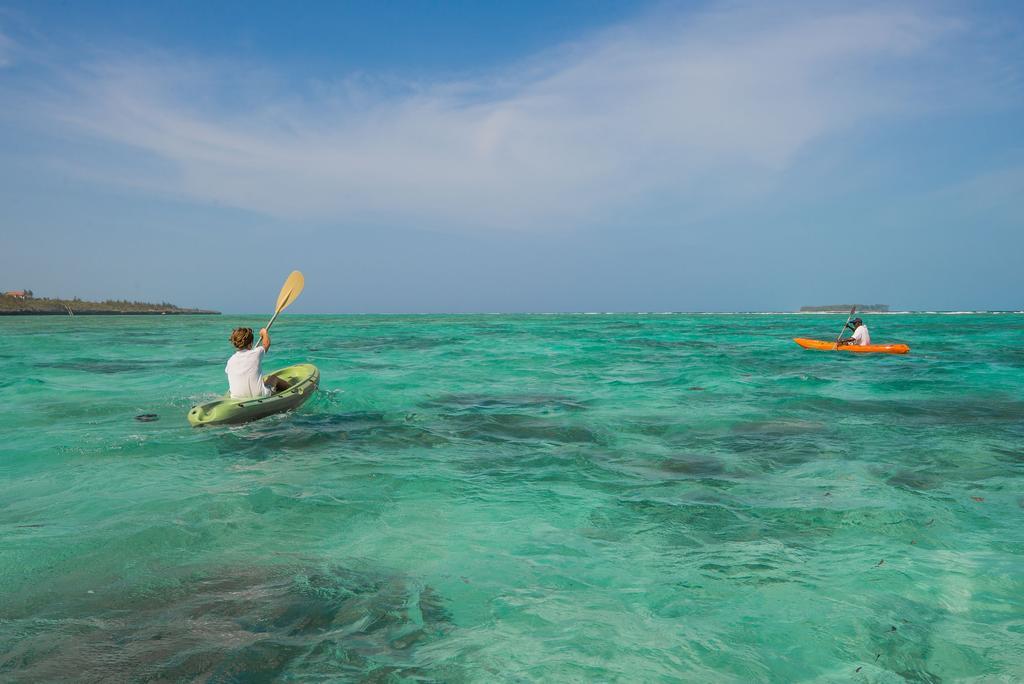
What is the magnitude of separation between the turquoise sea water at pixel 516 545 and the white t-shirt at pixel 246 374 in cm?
61

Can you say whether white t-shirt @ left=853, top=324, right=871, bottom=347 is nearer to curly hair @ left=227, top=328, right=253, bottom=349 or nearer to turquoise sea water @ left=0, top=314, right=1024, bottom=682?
turquoise sea water @ left=0, top=314, right=1024, bottom=682

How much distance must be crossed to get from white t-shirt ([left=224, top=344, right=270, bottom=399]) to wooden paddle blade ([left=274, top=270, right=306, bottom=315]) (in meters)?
4.45

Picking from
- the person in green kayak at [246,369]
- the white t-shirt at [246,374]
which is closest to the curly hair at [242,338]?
the person in green kayak at [246,369]

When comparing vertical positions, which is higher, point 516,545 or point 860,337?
point 860,337

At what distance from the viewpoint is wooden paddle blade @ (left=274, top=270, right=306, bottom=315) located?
14.8 metres

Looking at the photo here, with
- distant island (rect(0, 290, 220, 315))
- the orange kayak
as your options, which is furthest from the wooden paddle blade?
distant island (rect(0, 290, 220, 315))

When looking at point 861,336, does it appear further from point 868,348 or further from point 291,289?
point 291,289

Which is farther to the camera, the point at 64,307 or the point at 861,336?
the point at 64,307

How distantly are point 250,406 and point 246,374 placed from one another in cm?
54

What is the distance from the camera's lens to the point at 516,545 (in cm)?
556

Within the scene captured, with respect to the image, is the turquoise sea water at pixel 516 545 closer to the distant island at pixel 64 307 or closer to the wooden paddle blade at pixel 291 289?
the wooden paddle blade at pixel 291 289

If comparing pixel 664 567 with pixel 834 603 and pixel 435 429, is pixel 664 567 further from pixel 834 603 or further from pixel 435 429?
pixel 435 429

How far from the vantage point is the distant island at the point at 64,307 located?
77.1m

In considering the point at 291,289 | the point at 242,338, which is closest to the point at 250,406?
the point at 242,338
